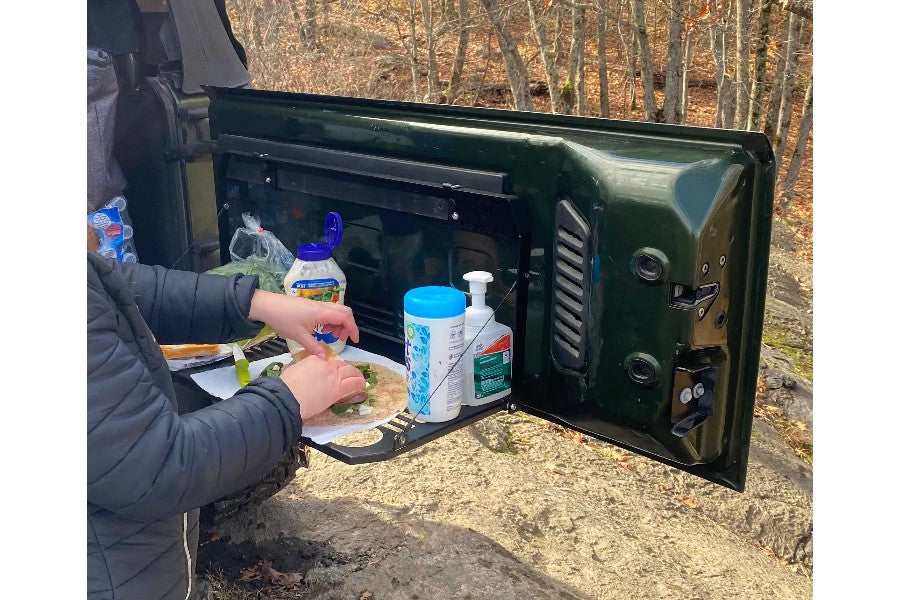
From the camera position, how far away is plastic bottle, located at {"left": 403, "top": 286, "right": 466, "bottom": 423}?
1.90 metres

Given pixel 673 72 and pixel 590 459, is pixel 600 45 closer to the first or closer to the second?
pixel 673 72

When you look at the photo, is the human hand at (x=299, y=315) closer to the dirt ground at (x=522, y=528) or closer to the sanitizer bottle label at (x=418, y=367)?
the sanitizer bottle label at (x=418, y=367)

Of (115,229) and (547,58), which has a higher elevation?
(547,58)

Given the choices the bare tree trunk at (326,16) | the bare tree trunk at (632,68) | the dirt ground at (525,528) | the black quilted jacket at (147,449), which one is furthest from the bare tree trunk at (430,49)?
the black quilted jacket at (147,449)

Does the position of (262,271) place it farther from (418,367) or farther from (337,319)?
(418,367)

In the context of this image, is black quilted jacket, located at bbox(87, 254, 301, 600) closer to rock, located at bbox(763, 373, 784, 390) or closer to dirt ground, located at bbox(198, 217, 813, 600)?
dirt ground, located at bbox(198, 217, 813, 600)

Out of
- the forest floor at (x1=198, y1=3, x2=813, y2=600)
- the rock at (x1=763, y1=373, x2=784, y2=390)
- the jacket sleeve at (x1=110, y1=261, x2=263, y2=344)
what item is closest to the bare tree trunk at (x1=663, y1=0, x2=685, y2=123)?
the rock at (x1=763, y1=373, x2=784, y2=390)

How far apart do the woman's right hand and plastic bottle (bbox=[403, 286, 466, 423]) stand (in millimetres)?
139

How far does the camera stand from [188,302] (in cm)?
216

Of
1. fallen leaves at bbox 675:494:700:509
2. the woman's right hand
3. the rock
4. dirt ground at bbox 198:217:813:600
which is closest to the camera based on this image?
the woman's right hand

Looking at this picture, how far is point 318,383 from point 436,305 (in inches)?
11.9

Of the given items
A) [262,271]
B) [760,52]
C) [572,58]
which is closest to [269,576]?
[262,271]

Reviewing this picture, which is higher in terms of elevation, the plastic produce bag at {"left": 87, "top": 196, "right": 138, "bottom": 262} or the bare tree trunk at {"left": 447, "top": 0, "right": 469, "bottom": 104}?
the bare tree trunk at {"left": 447, "top": 0, "right": 469, "bottom": 104}

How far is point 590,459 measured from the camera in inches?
151
